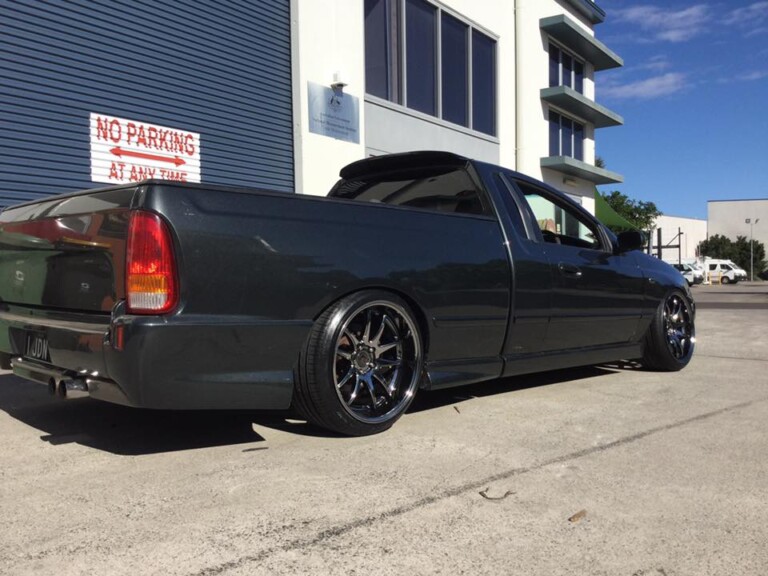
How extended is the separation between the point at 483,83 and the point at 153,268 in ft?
45.7

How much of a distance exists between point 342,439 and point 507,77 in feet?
47.4

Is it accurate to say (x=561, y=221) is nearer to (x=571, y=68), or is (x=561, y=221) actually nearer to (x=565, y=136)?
(x=565, y=136)

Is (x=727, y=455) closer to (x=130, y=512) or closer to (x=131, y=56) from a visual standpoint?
(x=130, y=512)

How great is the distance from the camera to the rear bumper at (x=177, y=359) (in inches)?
114

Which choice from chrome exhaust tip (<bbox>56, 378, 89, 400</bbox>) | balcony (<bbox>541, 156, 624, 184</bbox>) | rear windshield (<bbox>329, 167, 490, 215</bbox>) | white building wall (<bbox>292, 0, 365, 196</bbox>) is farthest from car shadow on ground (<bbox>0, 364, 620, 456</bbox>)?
balcony (<bbox>541, 156, 624, 184</bbox>)

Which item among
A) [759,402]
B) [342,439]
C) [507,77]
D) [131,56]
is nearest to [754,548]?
[342,439]

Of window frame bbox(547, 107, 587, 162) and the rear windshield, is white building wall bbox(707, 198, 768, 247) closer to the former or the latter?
window frame bbox(547, 107, 587, 162)

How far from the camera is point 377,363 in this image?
3705 mm

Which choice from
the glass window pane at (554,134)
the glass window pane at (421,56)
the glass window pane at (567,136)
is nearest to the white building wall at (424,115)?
the glass window pane at (421,56)

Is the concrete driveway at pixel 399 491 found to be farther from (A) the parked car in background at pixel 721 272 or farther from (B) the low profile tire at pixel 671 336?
(A) the parked car in background at pixel 721 272

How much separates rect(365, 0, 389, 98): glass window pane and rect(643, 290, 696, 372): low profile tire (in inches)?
301

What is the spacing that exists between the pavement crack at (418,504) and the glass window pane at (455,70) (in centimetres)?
1127

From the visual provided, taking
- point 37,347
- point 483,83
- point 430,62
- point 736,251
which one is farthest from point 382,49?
point 736,251

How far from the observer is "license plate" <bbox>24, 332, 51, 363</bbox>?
11.0 ft
